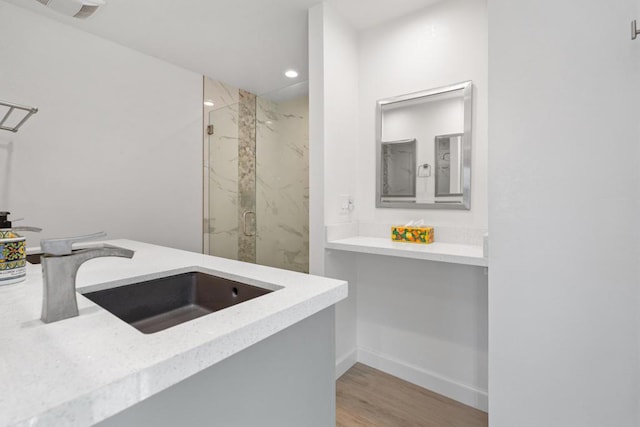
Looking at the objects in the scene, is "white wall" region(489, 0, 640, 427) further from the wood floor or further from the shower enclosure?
the shower enclosure

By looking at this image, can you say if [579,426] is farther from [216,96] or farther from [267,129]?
[216,96]

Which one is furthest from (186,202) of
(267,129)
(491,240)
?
(491,240)

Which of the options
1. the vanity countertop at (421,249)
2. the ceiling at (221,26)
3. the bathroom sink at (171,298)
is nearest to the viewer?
the bathroom sink at (171,298)

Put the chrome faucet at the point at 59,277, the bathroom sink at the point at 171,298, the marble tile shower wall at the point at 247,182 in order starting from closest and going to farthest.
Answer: the chrome faucet at the point at 59,277 < the bathroom sink at the point at 171,298 < the marble tile shower wall at the point at 247,182

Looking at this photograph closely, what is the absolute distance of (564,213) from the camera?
1199 millimetres

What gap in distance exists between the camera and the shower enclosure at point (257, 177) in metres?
2.82

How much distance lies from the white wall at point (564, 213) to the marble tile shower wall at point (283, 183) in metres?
1.63

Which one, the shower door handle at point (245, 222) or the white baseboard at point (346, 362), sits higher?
the shower door handle at point (245, 222)

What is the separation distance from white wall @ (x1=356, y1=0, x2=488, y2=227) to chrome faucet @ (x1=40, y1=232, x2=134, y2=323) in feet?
6.01

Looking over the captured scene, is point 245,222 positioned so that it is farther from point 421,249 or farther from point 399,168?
point 421,249

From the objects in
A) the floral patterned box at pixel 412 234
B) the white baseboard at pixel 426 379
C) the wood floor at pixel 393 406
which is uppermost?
the floral patterned box at pixel 412 234

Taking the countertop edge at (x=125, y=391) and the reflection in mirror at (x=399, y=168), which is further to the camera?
the reflection in mirror at (x=399, y=168)

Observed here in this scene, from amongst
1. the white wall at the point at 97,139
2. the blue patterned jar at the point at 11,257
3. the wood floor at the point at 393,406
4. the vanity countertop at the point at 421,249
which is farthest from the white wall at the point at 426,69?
the blue patterned jar at the point at 11,257

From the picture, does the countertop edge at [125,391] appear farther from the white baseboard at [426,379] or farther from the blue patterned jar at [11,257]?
the white baseboard at [426,379]
